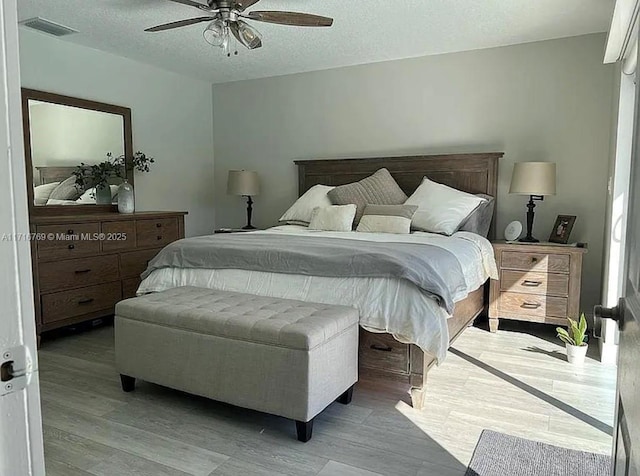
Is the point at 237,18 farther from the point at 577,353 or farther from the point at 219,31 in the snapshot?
→ the point at 577,353

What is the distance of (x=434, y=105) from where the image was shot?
462 centimetres

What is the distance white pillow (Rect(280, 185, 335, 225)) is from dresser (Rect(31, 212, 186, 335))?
47.0 inches

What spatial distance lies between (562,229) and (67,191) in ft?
13.8

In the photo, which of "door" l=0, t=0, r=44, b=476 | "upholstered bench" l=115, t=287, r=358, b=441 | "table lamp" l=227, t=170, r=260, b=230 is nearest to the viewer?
"door" l=0, t=0, r=44, b=476

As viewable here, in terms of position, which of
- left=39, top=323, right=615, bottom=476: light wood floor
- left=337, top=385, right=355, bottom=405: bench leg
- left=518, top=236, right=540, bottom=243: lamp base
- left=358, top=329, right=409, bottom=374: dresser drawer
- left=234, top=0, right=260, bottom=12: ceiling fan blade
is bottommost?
left=39, top=323, right=615, bottom=476: light wood floor

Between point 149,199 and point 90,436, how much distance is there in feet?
10.4

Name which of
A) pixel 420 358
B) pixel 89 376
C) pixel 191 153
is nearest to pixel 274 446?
pixel 420 358

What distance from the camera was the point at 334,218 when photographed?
4270mm

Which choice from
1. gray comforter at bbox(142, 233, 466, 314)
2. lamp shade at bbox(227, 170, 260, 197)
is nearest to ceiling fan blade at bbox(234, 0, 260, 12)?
gray comforter at bbox(142, 233, 466, 314)

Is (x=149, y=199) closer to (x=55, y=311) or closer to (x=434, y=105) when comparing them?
(x=55, y=311)

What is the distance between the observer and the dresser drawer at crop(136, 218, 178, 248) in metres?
4.35

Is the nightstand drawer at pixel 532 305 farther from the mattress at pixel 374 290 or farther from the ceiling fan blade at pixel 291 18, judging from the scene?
the ceiling fan blade at pixel 291 18

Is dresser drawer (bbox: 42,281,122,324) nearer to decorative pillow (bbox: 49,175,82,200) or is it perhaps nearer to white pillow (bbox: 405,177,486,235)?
decorative pillow (bbox: 49,175,82,200)

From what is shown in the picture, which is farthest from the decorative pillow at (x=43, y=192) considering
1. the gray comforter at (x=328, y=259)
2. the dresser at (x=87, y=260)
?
the gray comforter at (x=328, y=259)
